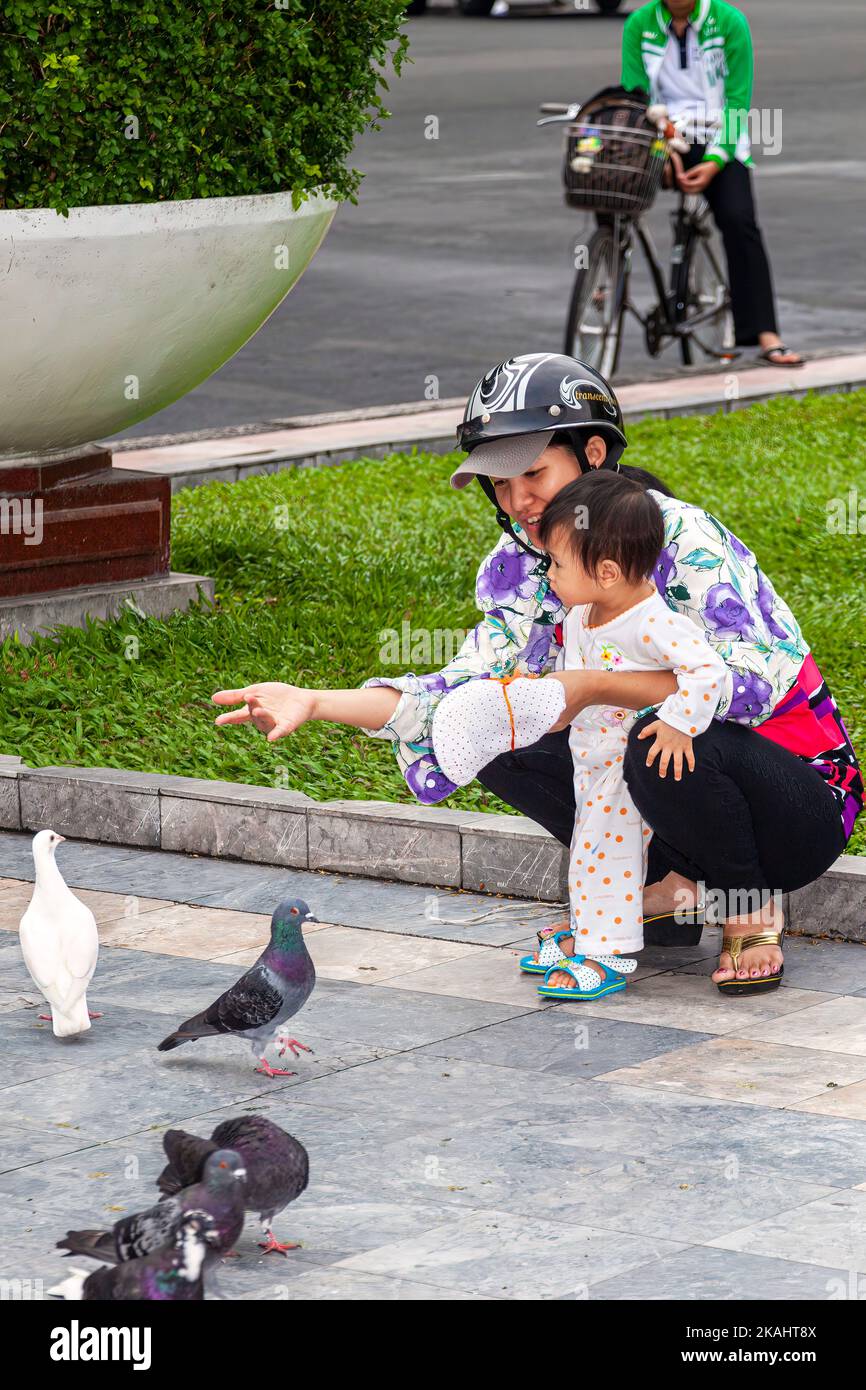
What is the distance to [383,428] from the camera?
10922mm

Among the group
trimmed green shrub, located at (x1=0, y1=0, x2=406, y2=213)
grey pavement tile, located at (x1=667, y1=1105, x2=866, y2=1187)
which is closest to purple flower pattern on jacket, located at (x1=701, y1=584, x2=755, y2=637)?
grey pavement tile, located at (x1=667, y1=1105, x2=866, y2=1187)

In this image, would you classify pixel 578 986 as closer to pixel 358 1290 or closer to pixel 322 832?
pixel 322 832

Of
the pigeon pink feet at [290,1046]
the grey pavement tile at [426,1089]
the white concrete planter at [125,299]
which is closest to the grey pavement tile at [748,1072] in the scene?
the grey pavement tile at [426,1089]

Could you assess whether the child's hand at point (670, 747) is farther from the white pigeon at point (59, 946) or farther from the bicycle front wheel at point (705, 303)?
the bicycle front wheel at point (705, 303)

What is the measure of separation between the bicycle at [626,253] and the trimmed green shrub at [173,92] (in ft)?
13.7

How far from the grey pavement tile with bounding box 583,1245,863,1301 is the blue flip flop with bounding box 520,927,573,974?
1372 millimetres

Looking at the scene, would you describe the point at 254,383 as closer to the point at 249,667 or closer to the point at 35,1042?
the point at 249,667

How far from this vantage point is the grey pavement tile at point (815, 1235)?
11.7 feet

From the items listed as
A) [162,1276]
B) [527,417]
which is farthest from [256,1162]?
[527,417]

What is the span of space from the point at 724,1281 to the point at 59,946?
1.58m

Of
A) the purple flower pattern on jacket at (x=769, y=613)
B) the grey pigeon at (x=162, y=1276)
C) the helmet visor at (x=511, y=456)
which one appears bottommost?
the grey pigeon at (x=162, y=1276)

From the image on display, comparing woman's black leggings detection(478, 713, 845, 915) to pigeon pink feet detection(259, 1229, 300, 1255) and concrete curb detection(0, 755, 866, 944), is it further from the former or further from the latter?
pigeon pink feet detection(259, 1229, 300, 1255)

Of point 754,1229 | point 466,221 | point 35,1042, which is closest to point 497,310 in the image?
point 466,221
